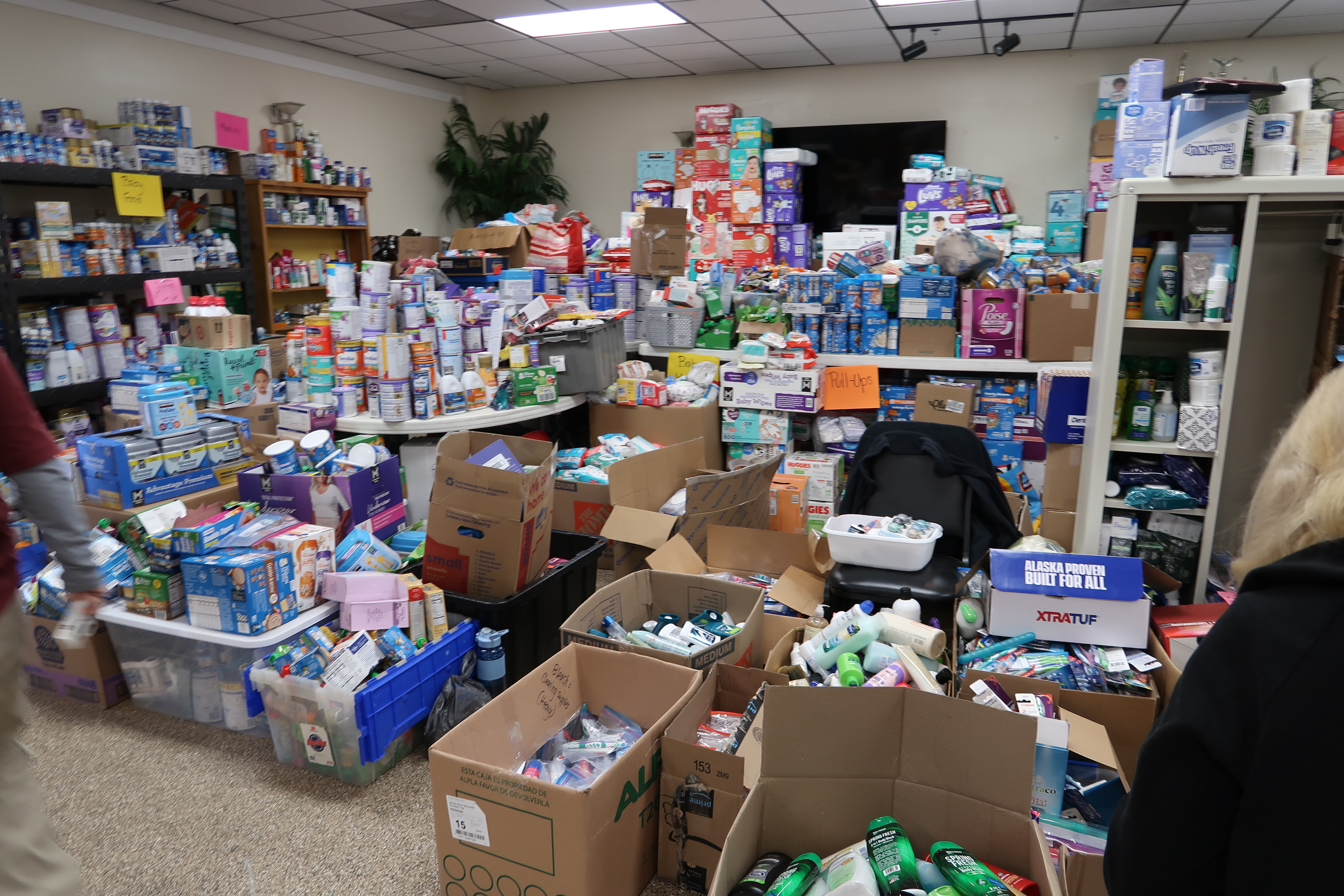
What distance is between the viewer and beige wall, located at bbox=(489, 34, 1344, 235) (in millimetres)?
6434

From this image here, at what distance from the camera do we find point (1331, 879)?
82cm

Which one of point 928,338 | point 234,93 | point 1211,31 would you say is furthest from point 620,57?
point 1211,31

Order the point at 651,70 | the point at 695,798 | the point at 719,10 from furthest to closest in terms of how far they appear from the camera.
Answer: the point at 651,70 → the point at 719,10 → the point at 695,798

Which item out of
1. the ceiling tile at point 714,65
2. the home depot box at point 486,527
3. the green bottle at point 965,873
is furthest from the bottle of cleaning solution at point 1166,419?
the ceiling tile at point 714,65

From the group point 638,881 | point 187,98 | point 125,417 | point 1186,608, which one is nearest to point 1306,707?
point 638,881

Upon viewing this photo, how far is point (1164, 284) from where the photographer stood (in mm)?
2457

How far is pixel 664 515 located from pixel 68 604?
2314 mm

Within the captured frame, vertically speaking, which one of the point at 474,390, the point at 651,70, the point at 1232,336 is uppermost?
the point at 651,70

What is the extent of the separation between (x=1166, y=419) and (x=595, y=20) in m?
4.78

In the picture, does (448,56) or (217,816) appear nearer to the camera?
(217,816)

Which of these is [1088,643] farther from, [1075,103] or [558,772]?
[1075,103]

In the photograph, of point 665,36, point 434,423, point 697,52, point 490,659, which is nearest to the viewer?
point 490,659

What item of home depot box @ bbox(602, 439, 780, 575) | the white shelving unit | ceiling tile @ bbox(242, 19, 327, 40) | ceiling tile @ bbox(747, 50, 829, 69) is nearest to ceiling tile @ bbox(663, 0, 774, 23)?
ceiling tile @ bbox(747, 50, 829, 69)

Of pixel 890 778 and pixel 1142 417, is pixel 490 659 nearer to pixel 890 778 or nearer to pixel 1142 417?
pixel 890 778
